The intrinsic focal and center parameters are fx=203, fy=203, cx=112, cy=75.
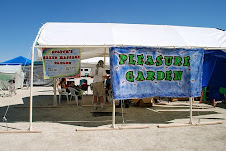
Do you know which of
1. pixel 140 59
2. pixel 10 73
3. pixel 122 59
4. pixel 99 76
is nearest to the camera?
pixel 122 59

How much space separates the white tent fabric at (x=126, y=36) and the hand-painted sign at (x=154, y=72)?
0.80 feet

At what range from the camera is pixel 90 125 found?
5531mm

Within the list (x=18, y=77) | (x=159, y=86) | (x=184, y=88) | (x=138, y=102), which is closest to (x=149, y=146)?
(x=159, y=86)

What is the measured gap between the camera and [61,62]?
580 cm

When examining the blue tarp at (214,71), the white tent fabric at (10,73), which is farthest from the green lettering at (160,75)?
the white tent fabric at (10,73)

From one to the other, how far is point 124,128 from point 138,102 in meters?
3.35

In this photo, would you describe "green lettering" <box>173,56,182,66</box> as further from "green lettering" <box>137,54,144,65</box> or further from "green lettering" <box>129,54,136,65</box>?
"green lettering" <box>129,54,136,65</box>

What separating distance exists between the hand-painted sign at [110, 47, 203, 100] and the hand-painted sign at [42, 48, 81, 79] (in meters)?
1.22

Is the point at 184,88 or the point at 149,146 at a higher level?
the point at 184,88

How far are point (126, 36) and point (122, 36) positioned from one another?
0.12m

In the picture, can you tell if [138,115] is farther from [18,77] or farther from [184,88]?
[18,77]

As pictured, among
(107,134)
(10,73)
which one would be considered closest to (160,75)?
(107,134)

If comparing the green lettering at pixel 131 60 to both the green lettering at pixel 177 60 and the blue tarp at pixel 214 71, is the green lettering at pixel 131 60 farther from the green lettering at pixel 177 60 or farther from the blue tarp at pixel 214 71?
the blue tarp at pixel 214 71

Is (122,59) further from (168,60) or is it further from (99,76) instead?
(99,76)
